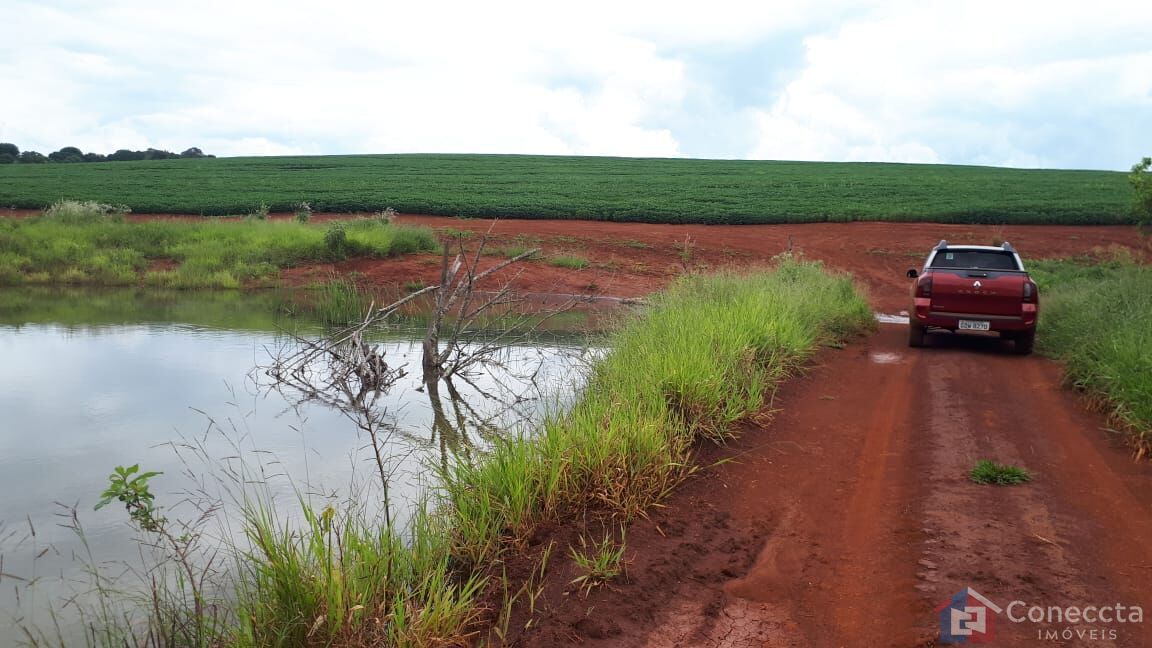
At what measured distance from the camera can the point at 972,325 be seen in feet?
39.8

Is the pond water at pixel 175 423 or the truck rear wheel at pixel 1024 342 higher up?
the truck rear wheel at pixel 1024 342

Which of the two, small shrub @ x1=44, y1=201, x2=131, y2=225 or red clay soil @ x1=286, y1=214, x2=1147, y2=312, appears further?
small shrub @ x1=44, y1=201, x2=131, y2=225

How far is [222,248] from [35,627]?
22.6 meters

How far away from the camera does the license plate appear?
12.1m

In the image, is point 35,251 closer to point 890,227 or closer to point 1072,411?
point 1072,411

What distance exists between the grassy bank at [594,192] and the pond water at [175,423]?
23.1 metres

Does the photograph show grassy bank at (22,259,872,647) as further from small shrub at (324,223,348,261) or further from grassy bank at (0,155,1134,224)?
grassy bank at (0,155,1134,224)

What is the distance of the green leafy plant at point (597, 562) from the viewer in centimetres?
477

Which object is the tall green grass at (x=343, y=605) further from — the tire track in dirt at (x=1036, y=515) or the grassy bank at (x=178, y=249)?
the grassy bank at (x=178, y=249)

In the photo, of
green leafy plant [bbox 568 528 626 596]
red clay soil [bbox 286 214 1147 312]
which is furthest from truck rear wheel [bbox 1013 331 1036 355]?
green leafy plant [bbox 568 528 626 596]

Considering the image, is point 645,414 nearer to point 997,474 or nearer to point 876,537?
point 876,537

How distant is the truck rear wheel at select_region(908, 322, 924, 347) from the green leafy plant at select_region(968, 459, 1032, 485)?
250 inches

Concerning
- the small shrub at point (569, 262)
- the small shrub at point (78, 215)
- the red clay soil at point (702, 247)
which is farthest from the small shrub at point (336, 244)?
the small shrub at point (78, 215)

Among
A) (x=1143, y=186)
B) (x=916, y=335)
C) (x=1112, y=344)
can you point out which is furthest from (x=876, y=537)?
(x=1143, y=186)
